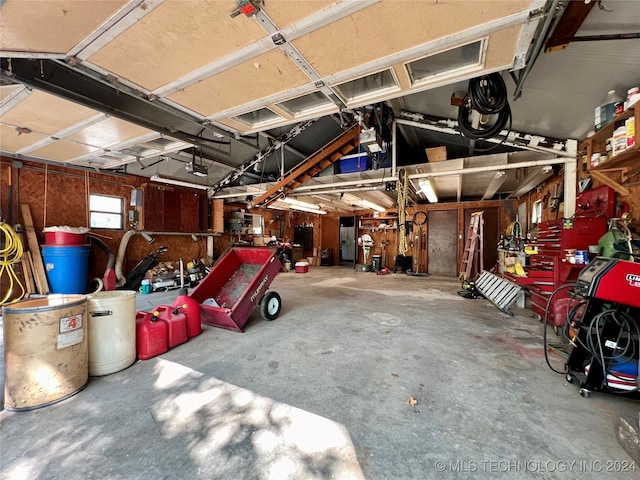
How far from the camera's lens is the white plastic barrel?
A: 6.99 feet

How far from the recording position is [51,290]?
4.51 metres

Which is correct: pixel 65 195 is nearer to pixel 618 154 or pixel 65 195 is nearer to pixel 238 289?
pixel 238 289

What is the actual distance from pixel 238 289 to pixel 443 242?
780 cm

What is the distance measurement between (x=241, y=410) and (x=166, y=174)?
21.1 feet

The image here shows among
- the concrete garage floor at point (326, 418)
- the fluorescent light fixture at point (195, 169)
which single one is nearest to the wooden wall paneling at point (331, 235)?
the fluorescent light fixture at point (195, 169)

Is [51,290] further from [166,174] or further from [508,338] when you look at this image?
[508,338]

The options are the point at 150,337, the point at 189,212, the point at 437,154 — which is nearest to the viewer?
the point at 150,337

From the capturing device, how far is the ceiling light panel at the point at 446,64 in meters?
2.09

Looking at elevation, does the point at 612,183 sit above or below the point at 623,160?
below

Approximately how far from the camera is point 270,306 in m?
3.73

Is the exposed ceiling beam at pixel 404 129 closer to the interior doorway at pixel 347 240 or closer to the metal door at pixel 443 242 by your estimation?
the metal door at pixel 443 242

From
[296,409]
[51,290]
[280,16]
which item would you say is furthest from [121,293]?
[51,290]

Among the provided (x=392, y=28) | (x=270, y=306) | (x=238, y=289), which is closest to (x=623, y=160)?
(x=392, y=28)

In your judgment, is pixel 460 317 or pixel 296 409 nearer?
pixel 296 409
